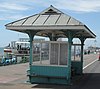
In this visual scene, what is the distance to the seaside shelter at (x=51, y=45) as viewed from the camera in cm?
2000

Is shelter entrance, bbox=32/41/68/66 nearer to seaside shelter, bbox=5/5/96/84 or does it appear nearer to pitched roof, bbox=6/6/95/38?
seaside shelter, bbox=5/5/96/84

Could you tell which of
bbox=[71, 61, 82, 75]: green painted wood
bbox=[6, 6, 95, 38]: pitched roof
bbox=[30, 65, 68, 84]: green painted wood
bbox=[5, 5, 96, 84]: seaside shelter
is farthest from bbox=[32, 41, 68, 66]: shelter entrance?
bbox=[71, 61, 82, 75]: green painted wood

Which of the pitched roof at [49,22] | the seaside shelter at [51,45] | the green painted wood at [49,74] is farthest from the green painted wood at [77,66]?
the pitched roof at [49,22]

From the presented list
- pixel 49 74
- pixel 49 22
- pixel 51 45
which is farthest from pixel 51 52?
pixel 49 22

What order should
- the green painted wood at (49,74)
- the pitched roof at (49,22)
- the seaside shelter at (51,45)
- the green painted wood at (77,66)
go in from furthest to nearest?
the green painted wood at (77,66), the green painted wood at (49,74), the seaside shelter at (51,45), the pitched roof at (49,22)

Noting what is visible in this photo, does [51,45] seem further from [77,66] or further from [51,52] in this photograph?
[77,66]

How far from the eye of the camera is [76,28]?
19.4 m

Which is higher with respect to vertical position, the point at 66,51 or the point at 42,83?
the point at 66,51

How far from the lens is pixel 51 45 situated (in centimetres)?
2173

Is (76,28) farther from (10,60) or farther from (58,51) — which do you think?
(10,60)

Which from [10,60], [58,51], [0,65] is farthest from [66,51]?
[10,60]

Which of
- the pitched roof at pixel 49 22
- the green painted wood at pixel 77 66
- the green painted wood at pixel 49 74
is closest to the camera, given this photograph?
the pitched roof at pixel 49 22

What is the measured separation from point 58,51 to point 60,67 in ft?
4.42

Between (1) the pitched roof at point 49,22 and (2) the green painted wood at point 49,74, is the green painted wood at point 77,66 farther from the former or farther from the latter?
(1) the pitched roof at point 49,22
